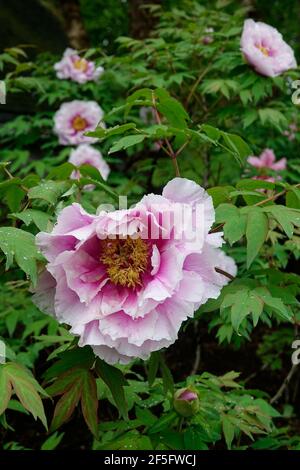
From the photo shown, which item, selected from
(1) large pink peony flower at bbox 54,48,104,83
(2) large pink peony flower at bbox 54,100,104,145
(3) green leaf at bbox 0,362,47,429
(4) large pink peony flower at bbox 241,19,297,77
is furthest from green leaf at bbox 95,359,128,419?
(1) large pink peony flower at bbox 54,48,104,83

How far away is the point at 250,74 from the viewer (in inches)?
95.7

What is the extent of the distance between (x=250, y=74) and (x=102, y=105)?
1438 mm

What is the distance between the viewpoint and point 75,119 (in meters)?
3.44

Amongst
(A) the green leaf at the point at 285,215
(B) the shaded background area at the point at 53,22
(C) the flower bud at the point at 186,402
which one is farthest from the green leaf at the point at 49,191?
(B) the shaded background area at the point at 53,22

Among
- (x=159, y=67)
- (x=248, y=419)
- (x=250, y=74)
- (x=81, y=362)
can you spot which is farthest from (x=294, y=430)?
(x=81, y=362)

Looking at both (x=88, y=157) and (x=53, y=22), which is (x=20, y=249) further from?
(x=53, y=22)

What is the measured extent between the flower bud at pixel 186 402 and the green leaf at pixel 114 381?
0.29 m

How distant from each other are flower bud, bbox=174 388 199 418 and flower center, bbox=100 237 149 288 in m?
0.46

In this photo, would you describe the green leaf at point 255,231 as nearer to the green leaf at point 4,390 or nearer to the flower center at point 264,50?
the green leaf at point 4,390

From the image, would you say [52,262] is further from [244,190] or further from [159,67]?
[159,67]

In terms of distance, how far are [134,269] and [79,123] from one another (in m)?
2.42

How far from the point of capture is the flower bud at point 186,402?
146 centimetres

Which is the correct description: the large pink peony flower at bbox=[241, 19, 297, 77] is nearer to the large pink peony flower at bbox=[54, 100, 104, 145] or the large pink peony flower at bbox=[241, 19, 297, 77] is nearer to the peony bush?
the peony bush

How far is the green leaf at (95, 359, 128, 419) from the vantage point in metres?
1.18
